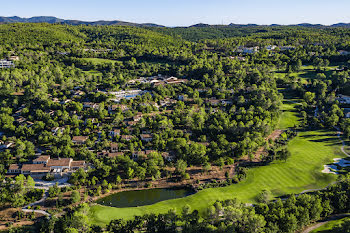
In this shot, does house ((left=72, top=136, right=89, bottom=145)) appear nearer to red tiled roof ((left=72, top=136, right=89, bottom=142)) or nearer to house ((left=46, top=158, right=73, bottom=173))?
red tiled roof ((left=72, top=136, right=89, bottom=142))

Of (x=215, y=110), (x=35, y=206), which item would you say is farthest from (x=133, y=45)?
(x=35, y=206)

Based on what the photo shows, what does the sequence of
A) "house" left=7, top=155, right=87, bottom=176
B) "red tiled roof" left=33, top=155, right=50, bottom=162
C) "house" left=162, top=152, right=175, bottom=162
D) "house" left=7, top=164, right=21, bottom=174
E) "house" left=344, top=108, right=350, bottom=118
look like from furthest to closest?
"house" left=344, top=108, right=350, bottom=118 < "house" left=162, top=152, right=175, bottom=162 < "red tiled roof" left=33, top=155, right=50, bottom=162 < "house" left=7, top=164, right=21, bottom=174 < "house" left=7, top=155, right=87, bottom=176

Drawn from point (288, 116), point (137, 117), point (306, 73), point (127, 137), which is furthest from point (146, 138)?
point (306, 73)

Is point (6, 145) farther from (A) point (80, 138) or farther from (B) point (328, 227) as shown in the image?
(B) point (328, 227)

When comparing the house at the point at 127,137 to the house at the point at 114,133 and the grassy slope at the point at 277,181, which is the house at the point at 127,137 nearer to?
the house at the point at 114,133

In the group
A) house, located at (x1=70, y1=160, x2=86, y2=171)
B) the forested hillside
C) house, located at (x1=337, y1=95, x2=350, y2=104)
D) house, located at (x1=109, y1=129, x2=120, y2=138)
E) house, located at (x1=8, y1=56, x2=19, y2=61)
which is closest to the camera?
the forested hillside

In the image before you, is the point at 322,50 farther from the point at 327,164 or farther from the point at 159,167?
the point at 159,167

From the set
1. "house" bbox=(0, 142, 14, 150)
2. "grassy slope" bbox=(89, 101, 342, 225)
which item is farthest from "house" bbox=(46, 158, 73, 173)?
"house" bbox=(0, 142, 14, 150)
